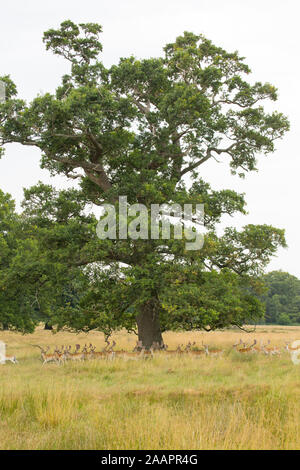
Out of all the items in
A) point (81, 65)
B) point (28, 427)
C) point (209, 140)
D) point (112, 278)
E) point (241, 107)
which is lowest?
point (28, 427)

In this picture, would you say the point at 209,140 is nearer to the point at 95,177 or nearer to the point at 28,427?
the point at 95,177

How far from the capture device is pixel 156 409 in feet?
28.8

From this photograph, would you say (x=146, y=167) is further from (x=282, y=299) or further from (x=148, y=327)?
(x=282, y=299)

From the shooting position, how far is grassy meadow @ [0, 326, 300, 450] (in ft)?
24.7

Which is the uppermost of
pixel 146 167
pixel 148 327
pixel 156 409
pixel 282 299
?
pixel 146 167

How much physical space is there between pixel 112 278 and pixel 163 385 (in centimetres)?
896

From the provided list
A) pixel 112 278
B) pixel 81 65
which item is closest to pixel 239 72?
pixel 81 65

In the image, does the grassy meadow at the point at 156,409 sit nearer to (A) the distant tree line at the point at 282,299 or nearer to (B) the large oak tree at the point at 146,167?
(B) the large oak tree at the point at 146,167

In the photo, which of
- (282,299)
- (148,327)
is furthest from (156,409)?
(282,299)

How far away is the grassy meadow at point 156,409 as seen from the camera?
7527 mm

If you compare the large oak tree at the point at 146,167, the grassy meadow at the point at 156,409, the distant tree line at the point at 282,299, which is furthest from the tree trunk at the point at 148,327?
the distant tree line at the point at 282,299

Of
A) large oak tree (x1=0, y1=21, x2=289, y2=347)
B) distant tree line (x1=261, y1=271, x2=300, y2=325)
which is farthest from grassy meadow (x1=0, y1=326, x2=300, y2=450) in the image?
distant tree line (x1=261, y1=271, x2=300, y2=325)

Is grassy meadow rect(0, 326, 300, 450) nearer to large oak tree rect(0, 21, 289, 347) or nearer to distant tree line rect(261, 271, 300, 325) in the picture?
large oak tree rect(0, 21, 289, 347)

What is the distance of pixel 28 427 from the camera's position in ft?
28.4
